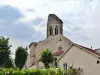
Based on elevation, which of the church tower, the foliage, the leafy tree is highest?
the church tower

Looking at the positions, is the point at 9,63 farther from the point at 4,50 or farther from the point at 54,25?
the point at 54,25

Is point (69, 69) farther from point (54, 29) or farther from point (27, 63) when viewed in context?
point (54, 29)

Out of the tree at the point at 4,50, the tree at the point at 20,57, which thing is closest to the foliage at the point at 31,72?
the tree at the point at 4,50

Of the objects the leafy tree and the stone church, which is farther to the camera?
the leafy tree

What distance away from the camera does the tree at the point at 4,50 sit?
66812mm

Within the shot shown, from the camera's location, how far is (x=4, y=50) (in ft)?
219

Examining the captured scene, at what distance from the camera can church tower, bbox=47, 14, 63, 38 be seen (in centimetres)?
8408

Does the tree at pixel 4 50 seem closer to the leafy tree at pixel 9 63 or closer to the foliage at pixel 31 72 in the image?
the leafy tree at pixel 9 63

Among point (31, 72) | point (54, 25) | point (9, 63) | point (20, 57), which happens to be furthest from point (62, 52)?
point (31, 72)

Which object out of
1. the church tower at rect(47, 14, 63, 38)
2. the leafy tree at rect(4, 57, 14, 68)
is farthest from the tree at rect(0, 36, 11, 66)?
the church tower at rect(47, 14, 63, 38)

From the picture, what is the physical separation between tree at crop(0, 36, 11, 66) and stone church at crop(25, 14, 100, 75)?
8547 millimetres

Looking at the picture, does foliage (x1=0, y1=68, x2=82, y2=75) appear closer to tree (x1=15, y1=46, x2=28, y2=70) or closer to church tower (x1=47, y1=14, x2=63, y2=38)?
tree (x1=15, y1=46, x2=28, y2=70)

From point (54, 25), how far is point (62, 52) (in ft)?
64.2

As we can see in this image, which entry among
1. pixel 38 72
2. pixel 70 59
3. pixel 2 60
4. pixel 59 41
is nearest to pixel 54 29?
pixel 59 41
